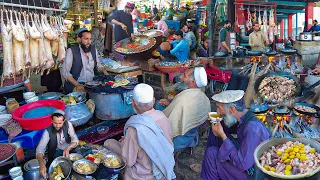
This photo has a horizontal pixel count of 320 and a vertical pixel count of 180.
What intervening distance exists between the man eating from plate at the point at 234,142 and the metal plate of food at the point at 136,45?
256 cm

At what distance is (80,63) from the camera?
14.0 feet

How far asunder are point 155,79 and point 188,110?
2.00 m

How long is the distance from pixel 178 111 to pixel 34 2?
2.01 metres

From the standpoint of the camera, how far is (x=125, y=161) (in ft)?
8.91

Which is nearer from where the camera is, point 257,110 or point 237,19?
point 257,110

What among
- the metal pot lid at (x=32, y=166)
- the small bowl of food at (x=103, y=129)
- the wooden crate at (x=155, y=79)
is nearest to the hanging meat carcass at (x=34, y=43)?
the metal pot lid at (x=32, y=166)

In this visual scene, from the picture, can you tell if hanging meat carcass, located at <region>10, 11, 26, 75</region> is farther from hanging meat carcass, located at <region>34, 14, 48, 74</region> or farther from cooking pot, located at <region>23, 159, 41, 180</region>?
cooking pot, located at <region>23, 159, 41, 180</region>

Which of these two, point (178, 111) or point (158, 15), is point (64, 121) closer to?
point (178, 111)

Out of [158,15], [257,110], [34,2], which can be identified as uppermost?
[158,15]

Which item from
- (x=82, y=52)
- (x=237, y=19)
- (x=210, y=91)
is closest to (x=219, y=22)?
(x=237, y=19)

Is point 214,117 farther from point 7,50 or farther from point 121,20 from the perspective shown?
point 121,20

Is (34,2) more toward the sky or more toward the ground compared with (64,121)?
more toward the sky

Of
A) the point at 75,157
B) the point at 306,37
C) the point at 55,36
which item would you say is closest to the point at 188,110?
the point at 75,157

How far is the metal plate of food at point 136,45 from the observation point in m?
5.32
